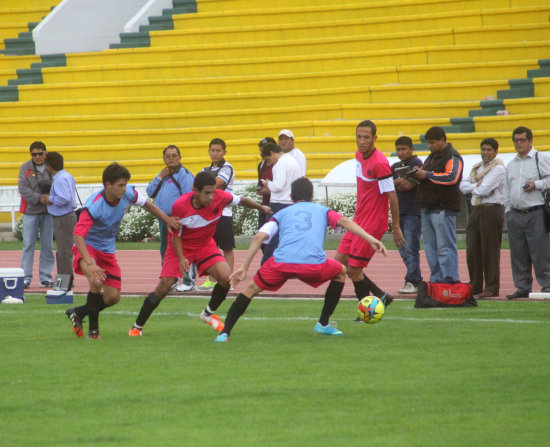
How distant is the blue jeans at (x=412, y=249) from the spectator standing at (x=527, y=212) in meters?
1.34

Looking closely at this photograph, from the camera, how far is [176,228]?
31.9ft

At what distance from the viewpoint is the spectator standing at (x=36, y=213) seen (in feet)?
49.5

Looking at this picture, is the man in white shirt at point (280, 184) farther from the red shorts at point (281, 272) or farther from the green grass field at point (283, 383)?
the red shorts at point (281, 272)

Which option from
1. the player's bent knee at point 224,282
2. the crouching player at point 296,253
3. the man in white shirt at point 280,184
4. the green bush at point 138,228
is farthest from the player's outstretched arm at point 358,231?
the green bush at point 138,228

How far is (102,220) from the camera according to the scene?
9617 millimetres

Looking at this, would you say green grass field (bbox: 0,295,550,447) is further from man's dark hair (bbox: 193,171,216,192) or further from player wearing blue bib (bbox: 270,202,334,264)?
man's dark hair (bbox: 193,171,216,192)

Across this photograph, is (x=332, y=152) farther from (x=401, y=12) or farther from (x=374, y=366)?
(x=374, y=366)

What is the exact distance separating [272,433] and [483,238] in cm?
772

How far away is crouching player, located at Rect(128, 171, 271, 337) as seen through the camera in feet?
31.7

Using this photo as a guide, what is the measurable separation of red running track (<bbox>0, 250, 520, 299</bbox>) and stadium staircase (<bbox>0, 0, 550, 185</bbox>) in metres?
7.06

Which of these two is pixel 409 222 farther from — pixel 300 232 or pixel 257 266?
pixel 257 266

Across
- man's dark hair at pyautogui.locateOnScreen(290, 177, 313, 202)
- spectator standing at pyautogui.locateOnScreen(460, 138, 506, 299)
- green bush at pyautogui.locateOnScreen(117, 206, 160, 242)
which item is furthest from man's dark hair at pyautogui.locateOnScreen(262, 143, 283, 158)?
green bush at pyautogui.locateOnScreen(117, 206, 160, 242)

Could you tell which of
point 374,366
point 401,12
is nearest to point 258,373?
point 374,366

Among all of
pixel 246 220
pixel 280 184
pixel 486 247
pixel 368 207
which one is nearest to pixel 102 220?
pixel 368 207
